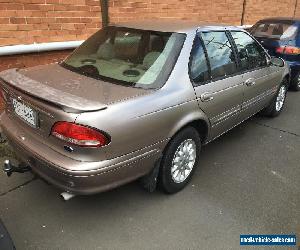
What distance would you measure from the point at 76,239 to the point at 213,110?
1.87 metres

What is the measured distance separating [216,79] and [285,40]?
429 centimetres

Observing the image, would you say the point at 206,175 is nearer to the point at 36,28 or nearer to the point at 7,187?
the point at 7,187

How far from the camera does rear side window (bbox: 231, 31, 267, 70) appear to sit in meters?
4.03

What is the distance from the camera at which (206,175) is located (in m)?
3.74

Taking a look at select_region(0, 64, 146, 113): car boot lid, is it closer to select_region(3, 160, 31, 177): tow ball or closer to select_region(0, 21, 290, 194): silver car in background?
select_region(0, 21, 290, 194): silver car in background

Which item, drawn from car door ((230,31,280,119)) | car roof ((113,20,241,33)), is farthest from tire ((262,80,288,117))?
car roof ((113,20,241,33))

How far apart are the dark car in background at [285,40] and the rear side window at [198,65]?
4251 millimetres

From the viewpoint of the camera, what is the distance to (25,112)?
2773 mm

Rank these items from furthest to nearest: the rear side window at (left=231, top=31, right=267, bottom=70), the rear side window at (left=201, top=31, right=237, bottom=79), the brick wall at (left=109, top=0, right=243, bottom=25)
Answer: the brick wall at (left=109, top=0, right=243, bottom=25) → the rear side window at (left=231, top=31, right=267, bottom=70) → the rear side window at (left=201, top=31, right=237, bottom=79)

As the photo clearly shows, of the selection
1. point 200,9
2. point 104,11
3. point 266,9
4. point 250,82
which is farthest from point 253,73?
point 266,9

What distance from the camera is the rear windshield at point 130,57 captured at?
2.95 meters

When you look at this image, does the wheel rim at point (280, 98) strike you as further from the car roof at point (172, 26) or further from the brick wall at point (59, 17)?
the brick wall at point (59, 17)

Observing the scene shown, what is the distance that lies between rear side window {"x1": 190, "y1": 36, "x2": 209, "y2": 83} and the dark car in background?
4.25m

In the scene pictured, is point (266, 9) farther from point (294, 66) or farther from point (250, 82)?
point (250, 82)
